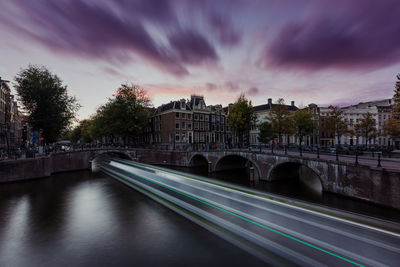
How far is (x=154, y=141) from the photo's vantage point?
198 ft

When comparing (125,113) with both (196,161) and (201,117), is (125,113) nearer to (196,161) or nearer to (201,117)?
(201,117)

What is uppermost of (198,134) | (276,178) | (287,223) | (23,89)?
(23,89)

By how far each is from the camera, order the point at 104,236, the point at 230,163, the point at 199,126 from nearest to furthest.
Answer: the point at 104,236 < the point at 230,163 < the point at 199,126

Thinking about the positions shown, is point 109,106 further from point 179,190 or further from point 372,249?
point 372,249

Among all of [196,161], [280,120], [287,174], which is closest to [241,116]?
[280,120]

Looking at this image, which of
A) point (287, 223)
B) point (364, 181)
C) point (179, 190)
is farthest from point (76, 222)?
point (364, 181)

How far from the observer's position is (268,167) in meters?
26.1

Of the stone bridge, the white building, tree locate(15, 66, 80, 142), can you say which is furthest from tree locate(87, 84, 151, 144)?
the white building

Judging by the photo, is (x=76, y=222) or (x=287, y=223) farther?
(x=76, y=222)

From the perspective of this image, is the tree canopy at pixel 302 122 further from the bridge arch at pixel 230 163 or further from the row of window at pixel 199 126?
the row of window at pixel 199 126

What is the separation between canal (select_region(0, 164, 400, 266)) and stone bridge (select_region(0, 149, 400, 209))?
1.18 m

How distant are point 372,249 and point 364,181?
11473 mm

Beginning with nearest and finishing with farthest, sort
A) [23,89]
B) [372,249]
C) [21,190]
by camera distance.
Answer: [372,249], [21,190], [23,89]

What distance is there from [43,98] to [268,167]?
38.0 m
